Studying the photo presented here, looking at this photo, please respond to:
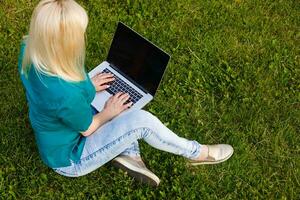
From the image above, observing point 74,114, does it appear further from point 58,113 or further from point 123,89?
point 123,89

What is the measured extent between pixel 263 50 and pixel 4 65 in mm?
2615

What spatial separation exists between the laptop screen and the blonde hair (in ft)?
2.93

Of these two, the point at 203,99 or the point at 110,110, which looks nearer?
the point at 110,110

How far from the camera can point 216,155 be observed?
15.2 ft

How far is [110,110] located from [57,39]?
40.6 inches

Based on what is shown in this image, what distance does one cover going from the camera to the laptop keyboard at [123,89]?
4543 mm

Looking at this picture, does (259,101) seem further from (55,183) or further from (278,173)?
(55,183)

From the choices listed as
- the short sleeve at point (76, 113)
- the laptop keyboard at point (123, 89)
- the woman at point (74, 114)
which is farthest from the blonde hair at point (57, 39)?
the laptop keyboard at point (123, 89)

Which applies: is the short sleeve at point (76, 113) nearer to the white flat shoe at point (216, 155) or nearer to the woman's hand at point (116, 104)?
the woman's hand at point (116, 104)

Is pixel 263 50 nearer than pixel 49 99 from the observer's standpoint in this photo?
No

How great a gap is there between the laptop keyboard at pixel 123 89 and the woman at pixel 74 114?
0.06 meters

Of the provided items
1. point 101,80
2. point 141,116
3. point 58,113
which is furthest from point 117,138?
point 101,80

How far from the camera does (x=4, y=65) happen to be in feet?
17.1

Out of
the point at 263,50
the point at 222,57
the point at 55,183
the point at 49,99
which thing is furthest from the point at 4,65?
the point at 263,50
